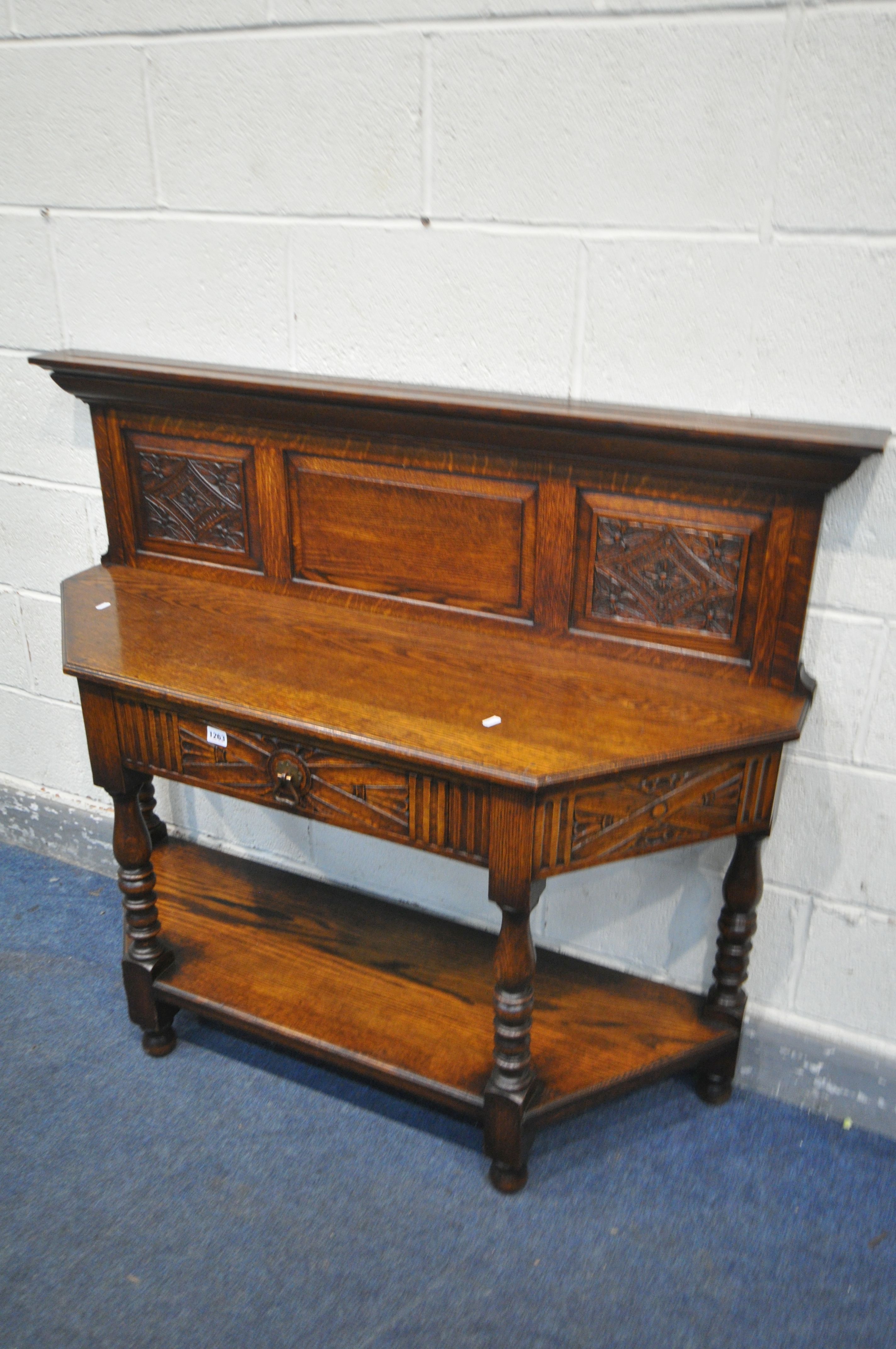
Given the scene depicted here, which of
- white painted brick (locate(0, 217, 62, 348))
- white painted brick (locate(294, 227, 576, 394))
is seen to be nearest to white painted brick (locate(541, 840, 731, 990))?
white painted brick (locate(294, 227, 576, 394))

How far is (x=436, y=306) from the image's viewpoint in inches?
63.6

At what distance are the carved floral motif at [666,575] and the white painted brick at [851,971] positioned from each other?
557 mm

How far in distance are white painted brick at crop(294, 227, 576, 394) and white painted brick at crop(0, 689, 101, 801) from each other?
1078 millimetres

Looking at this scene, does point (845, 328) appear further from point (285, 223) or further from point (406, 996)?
point (406, 996)

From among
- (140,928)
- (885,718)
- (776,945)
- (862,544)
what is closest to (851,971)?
(776,945)

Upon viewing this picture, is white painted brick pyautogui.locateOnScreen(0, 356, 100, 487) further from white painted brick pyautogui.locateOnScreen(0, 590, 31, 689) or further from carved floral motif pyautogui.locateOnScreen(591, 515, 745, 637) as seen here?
carved floral motif pyautogui.locateOnScreen(591, 515, 745, 637)

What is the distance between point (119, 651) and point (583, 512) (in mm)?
755

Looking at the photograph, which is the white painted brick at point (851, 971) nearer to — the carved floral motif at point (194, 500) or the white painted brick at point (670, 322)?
the white painted brick at point (670, 322)

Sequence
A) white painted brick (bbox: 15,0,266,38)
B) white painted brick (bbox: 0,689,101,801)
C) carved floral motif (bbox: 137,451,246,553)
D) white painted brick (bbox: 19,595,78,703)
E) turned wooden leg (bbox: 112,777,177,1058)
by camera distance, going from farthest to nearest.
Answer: white painted brick (bbox: 0,689,101,801)
white painted brick (bbox: 19,595,78,703)
carved floral motif (bbox: 137,451,246,553)
turned wooden leg (bbox: 112,777,177,1058)
white painted brick (bbox: 15,0,266,38)

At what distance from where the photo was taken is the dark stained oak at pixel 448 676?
138 centimetres

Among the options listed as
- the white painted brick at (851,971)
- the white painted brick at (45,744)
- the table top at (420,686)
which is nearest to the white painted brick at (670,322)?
the table top at (420,686)

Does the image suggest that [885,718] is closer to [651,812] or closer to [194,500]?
[651,812]

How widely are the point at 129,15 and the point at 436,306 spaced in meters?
0.72

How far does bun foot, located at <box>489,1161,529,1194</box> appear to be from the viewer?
160cm
